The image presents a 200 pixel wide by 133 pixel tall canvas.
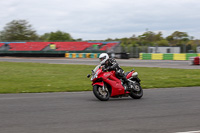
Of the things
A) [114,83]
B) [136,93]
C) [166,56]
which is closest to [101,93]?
[114,83]

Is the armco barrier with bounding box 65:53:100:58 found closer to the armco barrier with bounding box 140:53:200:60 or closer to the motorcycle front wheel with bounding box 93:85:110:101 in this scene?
the armco barrier with bounding box 140:53:200:60

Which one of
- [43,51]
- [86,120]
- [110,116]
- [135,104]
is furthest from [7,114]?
[43,51]

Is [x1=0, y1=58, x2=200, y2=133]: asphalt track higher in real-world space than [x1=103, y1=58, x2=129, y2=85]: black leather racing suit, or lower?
lower

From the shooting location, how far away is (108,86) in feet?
30.6

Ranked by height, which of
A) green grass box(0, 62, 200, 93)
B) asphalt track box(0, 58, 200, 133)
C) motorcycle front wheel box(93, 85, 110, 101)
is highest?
motorcycle front wheel box(93, 85, 110, 101)

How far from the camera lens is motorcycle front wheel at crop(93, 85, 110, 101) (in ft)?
29.7

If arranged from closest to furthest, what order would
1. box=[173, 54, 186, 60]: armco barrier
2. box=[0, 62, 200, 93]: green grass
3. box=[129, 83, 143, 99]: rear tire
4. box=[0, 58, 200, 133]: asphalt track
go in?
box=[0, 58, 200, 133]: asphalt track
box=[129, 83, 143, 99]: rear tire
box=[0, 62, 200, 93]: green grass
box=[173, 54, 186, 60]: armco barrier

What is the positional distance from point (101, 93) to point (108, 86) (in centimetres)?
33

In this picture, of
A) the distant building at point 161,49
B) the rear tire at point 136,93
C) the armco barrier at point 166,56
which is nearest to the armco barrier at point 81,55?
the distant building at point 161,49

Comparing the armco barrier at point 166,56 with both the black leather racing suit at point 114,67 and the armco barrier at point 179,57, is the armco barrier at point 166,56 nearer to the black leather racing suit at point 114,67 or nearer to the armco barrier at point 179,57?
the armco barrier at point 179,57

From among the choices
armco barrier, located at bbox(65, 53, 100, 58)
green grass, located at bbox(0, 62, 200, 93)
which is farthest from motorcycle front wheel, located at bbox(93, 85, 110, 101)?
armco barrier, located at bbox(65, 53, 100, 58)

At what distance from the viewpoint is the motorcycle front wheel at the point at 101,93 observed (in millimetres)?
9055

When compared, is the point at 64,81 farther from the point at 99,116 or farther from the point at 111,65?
the point at 99,116

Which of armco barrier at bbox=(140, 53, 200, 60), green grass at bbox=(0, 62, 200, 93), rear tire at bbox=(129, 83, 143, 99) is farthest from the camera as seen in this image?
armco barrier at bbox=(140, 53, 200, 60)
